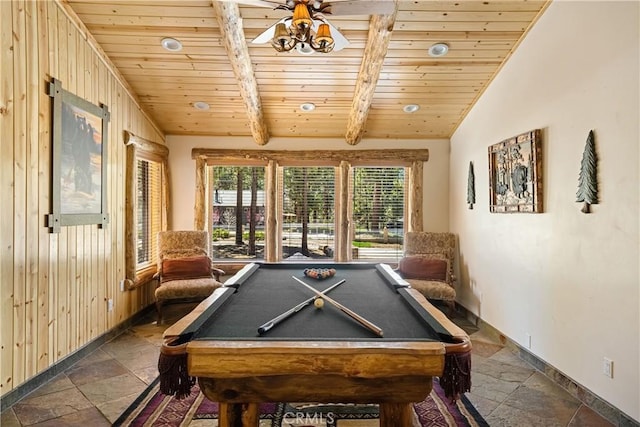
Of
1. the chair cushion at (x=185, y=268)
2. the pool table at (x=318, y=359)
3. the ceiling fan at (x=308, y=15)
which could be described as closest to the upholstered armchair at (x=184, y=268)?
the chair cushion at (x=185, y=268)

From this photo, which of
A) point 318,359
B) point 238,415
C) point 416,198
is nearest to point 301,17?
point 318,359

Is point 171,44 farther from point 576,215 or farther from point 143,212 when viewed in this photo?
point 576,215

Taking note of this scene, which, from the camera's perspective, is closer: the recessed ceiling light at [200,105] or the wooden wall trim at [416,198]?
the recessed ceiling light at [200,105]

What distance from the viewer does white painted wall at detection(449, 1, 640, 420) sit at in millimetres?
2148

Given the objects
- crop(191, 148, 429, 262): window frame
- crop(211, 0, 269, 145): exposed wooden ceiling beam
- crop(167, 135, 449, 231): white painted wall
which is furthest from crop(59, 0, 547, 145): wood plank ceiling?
crop(191, 148, 429, 262): window frame

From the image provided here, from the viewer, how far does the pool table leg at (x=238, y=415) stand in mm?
1676

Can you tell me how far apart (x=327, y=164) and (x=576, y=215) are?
3.22 metres

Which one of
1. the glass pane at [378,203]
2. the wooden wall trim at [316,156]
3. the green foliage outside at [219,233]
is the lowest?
the green foliage outside at [219,233]

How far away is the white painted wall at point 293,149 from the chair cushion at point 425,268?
0.74m

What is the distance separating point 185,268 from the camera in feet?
14.2

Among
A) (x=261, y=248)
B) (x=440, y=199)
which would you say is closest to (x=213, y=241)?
(x=261, y=248)

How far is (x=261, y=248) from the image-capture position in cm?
525

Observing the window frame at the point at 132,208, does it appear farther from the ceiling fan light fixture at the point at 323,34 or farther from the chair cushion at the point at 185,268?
the ceiling fan light fixture at the point at 323,34

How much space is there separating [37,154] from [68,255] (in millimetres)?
893
